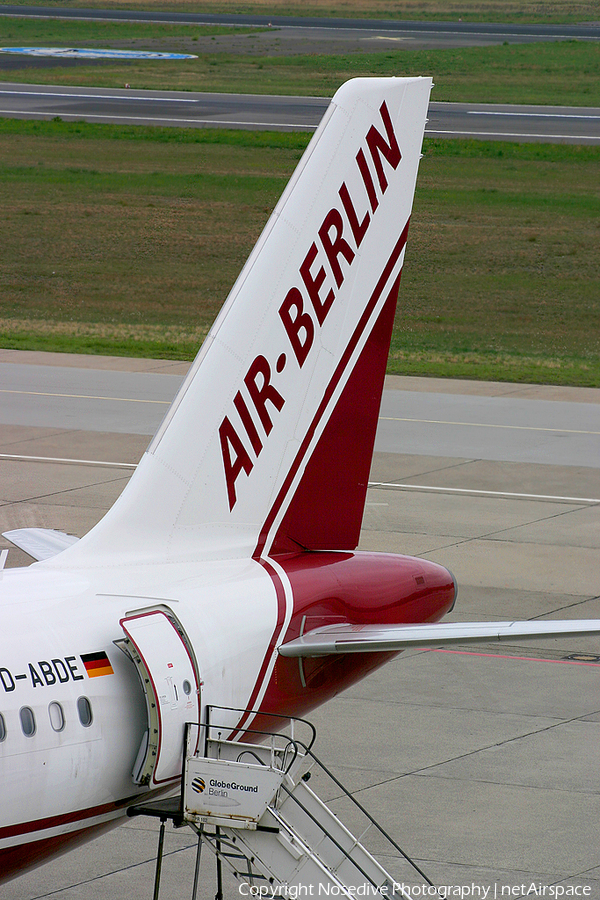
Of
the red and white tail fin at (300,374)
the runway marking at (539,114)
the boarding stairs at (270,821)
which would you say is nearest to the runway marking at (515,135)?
the runway marking at (539,114)

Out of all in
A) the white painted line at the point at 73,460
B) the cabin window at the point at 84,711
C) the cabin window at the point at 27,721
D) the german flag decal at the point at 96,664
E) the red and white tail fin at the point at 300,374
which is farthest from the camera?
the white painted line at the point at 73,460

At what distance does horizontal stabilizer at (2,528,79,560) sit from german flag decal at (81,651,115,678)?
134 inches

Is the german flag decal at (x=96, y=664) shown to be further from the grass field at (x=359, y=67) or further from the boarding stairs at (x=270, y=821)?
the grass field at (x=359, y=67)

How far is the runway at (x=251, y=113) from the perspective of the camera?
271 ft

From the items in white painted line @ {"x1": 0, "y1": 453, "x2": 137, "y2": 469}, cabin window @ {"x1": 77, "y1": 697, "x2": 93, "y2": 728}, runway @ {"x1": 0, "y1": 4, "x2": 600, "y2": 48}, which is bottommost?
cabin window @ {"x1": 77, "y1": 697, "x2": 93, "y2": 728}

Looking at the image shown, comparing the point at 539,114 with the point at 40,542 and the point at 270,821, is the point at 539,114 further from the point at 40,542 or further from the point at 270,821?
the point at 270,821

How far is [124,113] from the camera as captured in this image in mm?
89375

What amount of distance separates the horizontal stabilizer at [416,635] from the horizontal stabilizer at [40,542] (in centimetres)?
337

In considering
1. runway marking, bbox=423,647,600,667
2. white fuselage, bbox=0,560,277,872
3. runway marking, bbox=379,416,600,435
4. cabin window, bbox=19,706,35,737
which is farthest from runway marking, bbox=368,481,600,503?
cabin window, bbox=19,706,35,737

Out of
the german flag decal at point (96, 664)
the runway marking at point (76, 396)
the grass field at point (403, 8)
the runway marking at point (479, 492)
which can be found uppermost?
the grass field at point (403, 8)

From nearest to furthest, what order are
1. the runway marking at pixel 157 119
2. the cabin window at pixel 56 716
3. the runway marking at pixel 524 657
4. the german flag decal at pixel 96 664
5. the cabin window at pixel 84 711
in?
the cabin window at pixel 56 716
the cabin window at pixel 84 711
the german flag decal at pixel 96 664
the runway marking at pixel 524 657
the runway marking at pixel 157 119

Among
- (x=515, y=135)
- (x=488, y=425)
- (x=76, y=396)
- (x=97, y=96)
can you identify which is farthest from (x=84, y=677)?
(x=97, y=96)

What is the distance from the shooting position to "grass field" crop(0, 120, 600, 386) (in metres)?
49.1

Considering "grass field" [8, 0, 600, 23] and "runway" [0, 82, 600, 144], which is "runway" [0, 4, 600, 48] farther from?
"runway" [0, 82, 600, 144]
